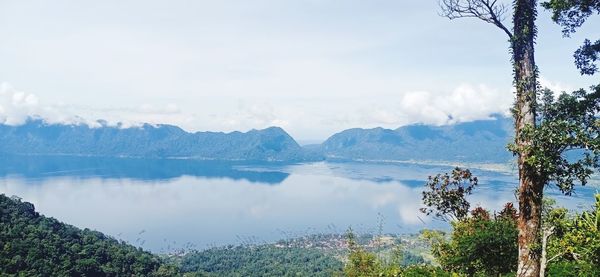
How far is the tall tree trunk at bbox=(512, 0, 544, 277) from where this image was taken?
18.5 feet

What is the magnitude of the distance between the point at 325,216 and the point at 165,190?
76.3m

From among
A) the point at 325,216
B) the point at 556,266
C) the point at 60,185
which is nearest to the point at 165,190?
the point at 60,185

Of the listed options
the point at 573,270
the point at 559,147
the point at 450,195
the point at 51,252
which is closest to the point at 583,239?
the point at 573,270

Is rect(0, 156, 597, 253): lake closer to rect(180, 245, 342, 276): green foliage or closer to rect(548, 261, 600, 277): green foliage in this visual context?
rect(180, 245, 342, 276): green foliage

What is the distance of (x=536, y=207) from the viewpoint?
18.6 feet

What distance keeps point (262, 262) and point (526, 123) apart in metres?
70.6

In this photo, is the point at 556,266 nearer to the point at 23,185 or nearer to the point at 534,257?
the point at 534,257

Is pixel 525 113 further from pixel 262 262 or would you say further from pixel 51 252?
pixel 262 262

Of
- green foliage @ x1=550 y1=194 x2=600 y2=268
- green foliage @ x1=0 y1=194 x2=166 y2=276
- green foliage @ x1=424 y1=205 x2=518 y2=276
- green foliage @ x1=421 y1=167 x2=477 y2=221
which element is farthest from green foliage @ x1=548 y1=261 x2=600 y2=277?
green foliage @ x1=0 y1=194 x2=166 y2=276

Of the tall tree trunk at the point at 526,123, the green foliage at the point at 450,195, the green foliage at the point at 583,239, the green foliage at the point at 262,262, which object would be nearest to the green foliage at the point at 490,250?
the green foliage at the point at 450,195

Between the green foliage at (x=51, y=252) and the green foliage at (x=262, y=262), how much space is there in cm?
1710

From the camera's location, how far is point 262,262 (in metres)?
72.7

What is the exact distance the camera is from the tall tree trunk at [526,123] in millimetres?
5645

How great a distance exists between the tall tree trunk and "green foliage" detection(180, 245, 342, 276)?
56.6 meters
